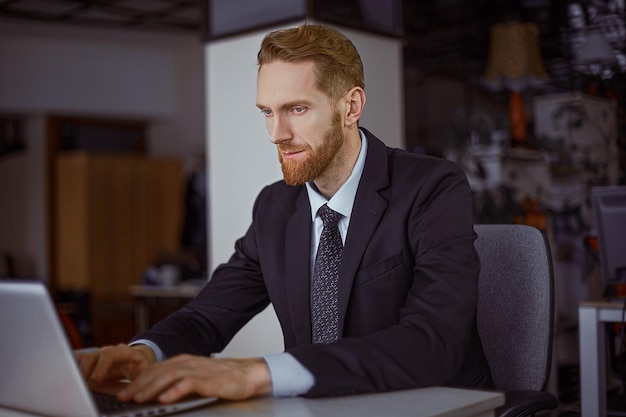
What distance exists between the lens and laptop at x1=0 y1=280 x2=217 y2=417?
1027 mm

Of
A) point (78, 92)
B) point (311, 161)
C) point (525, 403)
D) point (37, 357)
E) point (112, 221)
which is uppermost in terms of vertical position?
point (78, 92)

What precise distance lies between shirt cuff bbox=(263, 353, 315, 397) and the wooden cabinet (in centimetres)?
799

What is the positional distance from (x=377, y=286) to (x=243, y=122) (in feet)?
8.48

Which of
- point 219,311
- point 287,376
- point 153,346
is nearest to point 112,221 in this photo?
point 219,311

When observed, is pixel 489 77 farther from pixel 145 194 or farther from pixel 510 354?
pixel 145 194

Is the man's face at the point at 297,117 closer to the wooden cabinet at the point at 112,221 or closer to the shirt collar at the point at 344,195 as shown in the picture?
the shirt collar at the point at 344,195

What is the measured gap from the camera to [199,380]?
3.75 ft

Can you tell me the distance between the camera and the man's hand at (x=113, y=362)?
4.30ft

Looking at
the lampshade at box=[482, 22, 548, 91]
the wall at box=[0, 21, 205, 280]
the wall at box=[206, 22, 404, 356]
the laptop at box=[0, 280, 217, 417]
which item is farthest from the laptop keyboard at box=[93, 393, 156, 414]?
the wall at box=[0, 21, 205, 280]

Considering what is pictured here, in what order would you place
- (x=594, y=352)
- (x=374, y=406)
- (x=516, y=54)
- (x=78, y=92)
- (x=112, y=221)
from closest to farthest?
(x=374, y=406), (x=594, y=352), (x=516, y=54), (x=78, y=92), (x=112, y=221)

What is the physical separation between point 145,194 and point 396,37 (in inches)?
250

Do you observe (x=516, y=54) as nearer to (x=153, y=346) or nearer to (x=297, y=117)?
(x=297, y=117)

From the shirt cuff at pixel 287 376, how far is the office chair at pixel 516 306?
60cm

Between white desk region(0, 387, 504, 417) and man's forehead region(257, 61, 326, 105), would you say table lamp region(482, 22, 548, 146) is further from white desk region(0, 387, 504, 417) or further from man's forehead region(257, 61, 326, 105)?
white desk region(0, 387, 504, 417)
